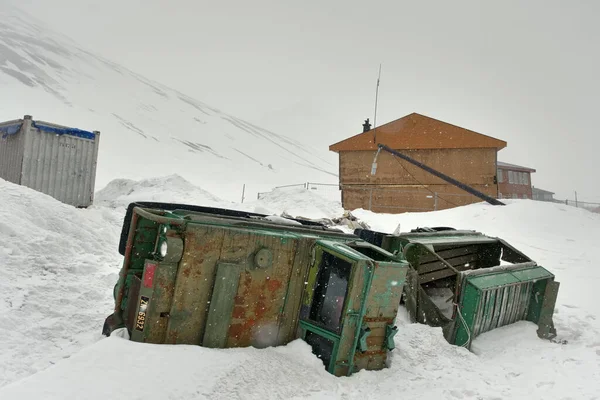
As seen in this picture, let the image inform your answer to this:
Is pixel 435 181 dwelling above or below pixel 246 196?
above

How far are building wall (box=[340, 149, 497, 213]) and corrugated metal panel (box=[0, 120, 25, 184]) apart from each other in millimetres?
14601

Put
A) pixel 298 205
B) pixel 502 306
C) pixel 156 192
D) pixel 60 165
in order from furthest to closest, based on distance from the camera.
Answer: pixel 298 205 < pixel 156 192 < pixel 60 165 < pixel 502 306

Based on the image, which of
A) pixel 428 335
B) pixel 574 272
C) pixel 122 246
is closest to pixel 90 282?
pixel 122 246

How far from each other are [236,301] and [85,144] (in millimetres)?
10849

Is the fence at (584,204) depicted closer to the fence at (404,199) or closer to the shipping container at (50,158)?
the fence at (404,199)

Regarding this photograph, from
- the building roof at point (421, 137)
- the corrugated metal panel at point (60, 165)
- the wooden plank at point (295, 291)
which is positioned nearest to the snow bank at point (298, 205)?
the building roof at point (421, 137)

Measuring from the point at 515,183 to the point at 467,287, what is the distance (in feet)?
124

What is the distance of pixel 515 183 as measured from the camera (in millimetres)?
37344

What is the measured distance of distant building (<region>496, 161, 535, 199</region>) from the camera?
119 ft

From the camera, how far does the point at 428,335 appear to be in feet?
15.7

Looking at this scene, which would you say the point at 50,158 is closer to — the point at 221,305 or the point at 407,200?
the point at 221,305

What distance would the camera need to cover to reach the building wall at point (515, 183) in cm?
3600

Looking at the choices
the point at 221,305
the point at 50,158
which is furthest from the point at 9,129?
the point at 221,305

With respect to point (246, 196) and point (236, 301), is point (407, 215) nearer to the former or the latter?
point (236, 301)
